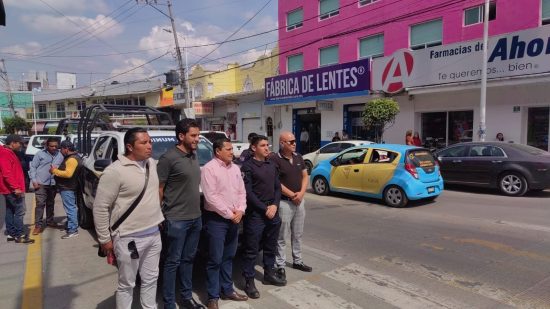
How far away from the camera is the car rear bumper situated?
29.1 feet

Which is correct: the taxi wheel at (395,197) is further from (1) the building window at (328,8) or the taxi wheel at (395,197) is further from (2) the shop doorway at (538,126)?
(1) the building window at (328,8)

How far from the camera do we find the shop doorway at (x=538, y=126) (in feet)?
45.6

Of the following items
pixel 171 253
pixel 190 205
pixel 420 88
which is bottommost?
pixel 171 253

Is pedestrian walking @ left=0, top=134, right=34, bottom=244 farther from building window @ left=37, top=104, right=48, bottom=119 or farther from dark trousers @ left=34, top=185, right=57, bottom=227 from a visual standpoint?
building window @ left=37, top=104, right=48, bottom=119

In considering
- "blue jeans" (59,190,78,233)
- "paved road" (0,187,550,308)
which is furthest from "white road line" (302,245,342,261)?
"blue jeans" (59,190,78,233)

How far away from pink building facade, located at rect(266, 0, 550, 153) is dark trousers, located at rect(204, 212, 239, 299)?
12.7 m

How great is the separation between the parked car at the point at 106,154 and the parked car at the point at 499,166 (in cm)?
763

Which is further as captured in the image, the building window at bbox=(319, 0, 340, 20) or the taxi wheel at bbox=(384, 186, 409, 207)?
the building window at bbox=(319, 0, 340, 20)

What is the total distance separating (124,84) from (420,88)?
3777cm

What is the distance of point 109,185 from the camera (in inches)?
126

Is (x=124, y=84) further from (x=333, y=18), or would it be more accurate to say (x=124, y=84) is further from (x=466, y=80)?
(x=466, y=80)

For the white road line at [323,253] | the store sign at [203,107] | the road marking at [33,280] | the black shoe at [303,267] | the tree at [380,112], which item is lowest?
the road marking at [33,280]

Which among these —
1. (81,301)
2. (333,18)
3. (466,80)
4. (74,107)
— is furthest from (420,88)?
(74,107)

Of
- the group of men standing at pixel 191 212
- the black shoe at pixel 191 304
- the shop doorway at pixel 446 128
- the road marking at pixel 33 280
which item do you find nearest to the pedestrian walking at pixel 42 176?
the road marking at pixel 33 280
